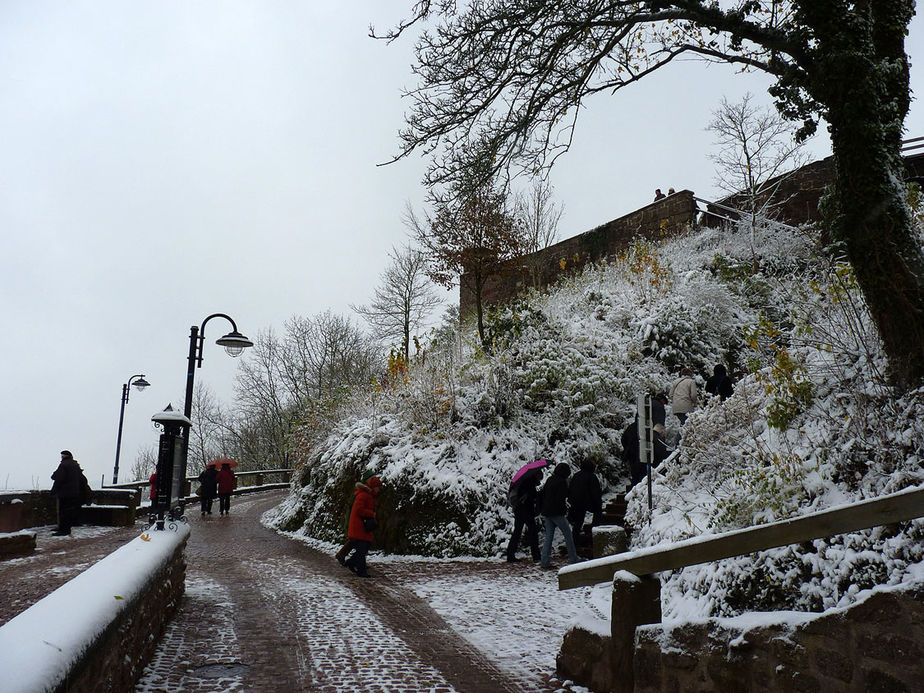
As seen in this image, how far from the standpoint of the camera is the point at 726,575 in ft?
17.4

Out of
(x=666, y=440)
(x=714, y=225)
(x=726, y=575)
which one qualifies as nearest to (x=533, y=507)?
(x=666, y=440)

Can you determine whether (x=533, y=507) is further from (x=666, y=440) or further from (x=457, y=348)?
(x=457, y=348)

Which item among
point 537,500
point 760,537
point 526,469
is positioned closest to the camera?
point 760,537

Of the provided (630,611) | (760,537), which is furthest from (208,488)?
(760,537)

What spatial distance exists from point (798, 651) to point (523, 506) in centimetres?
696

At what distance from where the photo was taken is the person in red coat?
356 inches

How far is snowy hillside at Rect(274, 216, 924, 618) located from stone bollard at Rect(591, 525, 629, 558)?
16.0 inches

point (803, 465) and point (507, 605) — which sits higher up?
point (803, 465)

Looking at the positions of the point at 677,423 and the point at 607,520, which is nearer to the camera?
the point at 607,520

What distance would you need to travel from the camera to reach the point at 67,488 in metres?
13.1

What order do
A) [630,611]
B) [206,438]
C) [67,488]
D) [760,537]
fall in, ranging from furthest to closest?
1. [206,438]
2. [67,488]
3. [630,611]
4. [760,537]

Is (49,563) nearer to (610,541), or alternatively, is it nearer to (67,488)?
(67,488)

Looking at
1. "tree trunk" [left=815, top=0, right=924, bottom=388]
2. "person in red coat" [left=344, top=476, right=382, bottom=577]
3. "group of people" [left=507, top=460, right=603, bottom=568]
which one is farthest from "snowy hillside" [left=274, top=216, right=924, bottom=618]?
"person in red coat" [left=344, top=476, right=382, bottom=577]

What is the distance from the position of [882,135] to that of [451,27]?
4115mm
